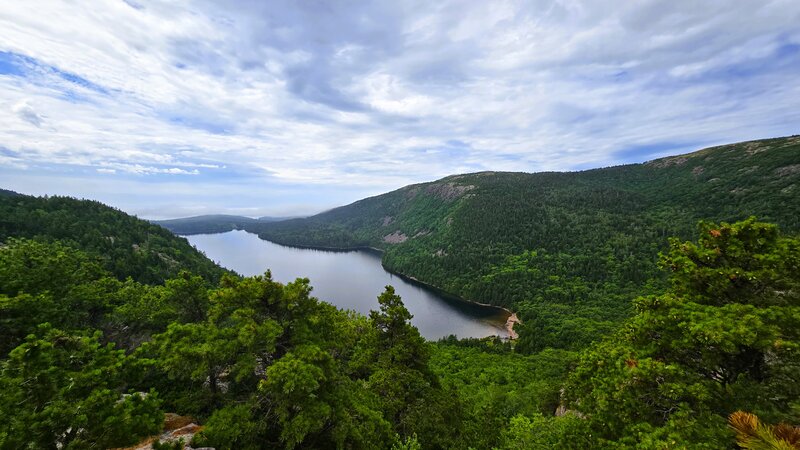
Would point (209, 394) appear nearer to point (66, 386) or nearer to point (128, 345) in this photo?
point (66, 386)

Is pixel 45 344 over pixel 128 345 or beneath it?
over

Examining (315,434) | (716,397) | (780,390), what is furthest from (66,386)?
(780,390)

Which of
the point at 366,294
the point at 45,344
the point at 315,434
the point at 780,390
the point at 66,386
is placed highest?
the point at 45,344

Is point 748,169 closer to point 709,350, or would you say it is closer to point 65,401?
point 709,350

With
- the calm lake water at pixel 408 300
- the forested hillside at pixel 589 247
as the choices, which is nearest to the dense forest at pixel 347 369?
the forested hillside at pixel 589 247

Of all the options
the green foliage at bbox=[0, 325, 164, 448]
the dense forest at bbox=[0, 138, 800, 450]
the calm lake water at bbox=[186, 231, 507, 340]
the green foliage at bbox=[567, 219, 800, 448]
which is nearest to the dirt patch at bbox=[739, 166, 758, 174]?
the calm lake water at bbox=[186, 231, 507, 340]

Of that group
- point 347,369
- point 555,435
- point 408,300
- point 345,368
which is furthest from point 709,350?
point 408,300
